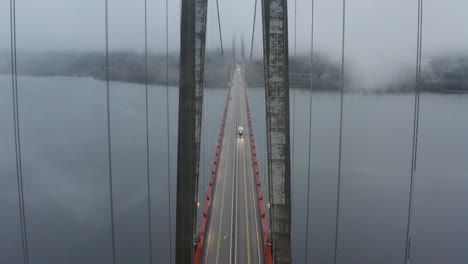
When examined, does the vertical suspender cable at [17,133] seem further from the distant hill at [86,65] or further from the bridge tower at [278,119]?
the bridge tower at [278,119]

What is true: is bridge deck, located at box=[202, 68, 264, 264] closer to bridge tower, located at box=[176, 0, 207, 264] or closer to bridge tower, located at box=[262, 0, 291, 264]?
bridge tower, located at box=[262, 0, 291, 264]

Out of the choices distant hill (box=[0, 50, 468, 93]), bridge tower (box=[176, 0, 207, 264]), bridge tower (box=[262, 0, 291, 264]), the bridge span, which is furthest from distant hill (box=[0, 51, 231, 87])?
the bridge span

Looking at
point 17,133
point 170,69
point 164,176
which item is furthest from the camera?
point 170,69

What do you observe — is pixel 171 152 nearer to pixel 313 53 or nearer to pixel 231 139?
pixel 313 53

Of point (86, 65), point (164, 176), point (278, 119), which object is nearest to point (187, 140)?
point (164, 176)

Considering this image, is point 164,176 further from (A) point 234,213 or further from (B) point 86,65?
(A) point 234,213

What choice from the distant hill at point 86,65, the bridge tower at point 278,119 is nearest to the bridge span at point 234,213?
the bridge tower at point 278,119
